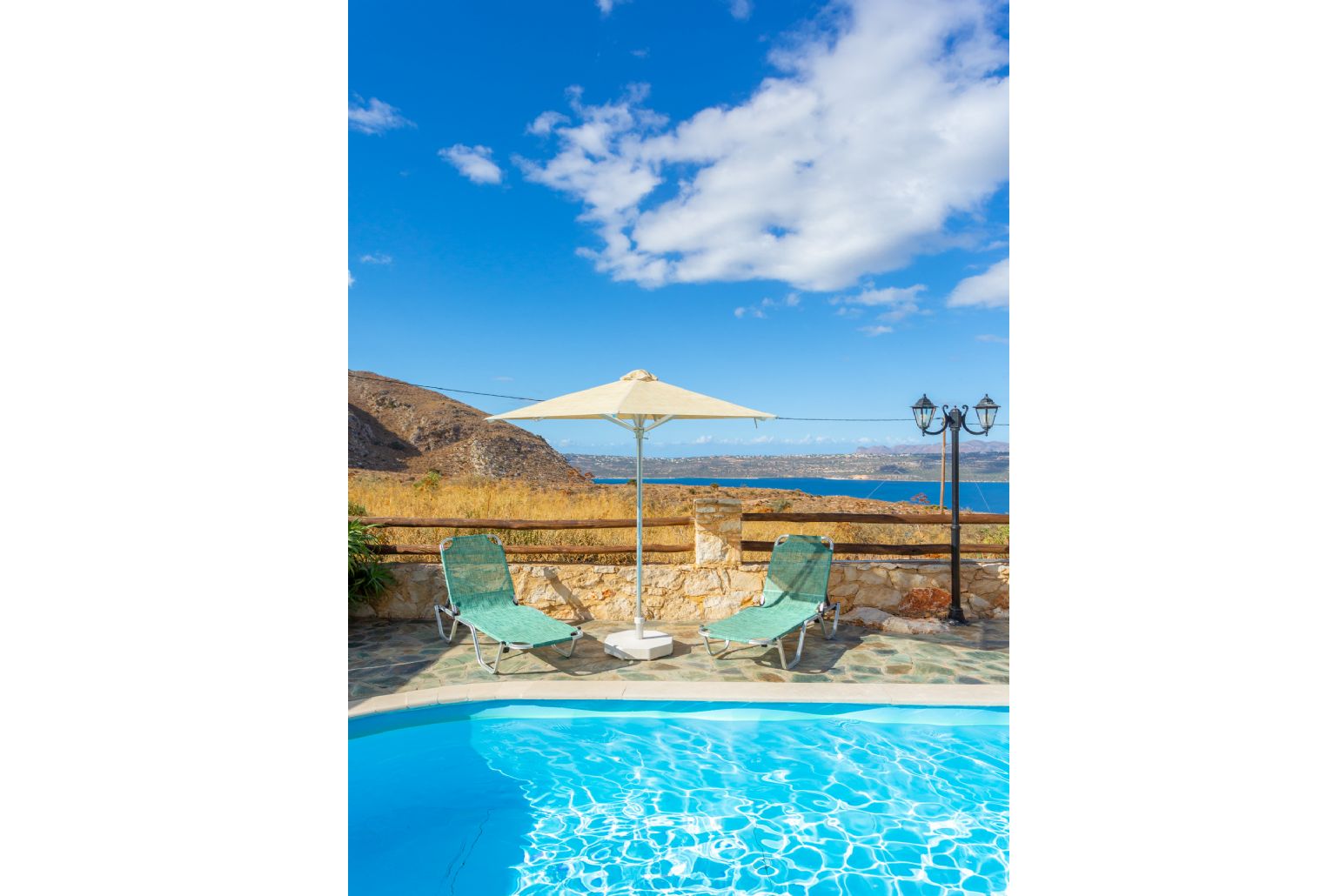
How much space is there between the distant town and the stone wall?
37.5 inches

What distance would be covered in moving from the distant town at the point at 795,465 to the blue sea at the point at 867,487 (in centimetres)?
18

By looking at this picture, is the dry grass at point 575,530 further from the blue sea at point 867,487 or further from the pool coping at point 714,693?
the pool coping at point 714,693

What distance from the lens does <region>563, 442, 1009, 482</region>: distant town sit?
252 inches

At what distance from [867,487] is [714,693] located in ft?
36.1

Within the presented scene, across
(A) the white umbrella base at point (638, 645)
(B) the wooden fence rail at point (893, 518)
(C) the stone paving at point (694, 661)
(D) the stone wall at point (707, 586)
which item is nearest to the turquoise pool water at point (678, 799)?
(C) the stone paving at point (694, 661)

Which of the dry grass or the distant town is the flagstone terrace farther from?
the distant town

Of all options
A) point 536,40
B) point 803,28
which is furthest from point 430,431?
point 803,28

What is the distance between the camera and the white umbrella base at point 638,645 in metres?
5.40

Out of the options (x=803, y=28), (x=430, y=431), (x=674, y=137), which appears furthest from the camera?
(x=430, y=431)

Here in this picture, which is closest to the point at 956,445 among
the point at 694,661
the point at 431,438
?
the point at 694,661

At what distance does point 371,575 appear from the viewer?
6441 millimetres

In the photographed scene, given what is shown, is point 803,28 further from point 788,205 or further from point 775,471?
point 775,471
